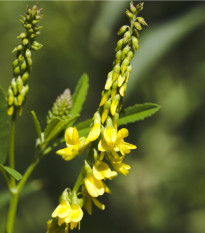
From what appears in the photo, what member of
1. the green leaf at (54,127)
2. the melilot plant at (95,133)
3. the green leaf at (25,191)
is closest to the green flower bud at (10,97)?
the melilot plant at (95,133)

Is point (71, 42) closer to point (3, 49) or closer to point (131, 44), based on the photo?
point (3, 49)

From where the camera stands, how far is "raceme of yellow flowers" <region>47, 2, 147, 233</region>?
2.22ft

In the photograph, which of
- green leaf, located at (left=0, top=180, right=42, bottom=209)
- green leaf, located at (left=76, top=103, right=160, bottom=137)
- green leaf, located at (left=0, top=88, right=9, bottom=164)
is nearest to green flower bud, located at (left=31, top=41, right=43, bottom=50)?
green leaf, located at (left=0, top=88, right=9, bottom=164)

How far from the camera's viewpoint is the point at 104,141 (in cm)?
68

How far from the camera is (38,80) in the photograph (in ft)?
9.39

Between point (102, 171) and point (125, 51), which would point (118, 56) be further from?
point (102, 171)

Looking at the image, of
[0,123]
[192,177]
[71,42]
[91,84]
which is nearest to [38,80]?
[71,42]

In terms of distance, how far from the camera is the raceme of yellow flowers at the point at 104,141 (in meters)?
0.68

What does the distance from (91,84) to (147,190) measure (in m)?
0.71

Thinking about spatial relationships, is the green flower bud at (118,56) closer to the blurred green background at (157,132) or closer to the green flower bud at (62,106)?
the green flower bud at (62,106)

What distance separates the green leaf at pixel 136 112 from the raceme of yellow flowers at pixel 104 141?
19cm

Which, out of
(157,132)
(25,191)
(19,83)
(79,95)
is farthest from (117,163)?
(157,132)

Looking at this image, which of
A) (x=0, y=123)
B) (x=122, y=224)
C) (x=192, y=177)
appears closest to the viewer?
(x=0, y=123)

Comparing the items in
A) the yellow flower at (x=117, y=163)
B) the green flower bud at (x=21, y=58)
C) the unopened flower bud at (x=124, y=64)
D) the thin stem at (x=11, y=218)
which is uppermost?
the green flower bud at (x=21, y=58)
